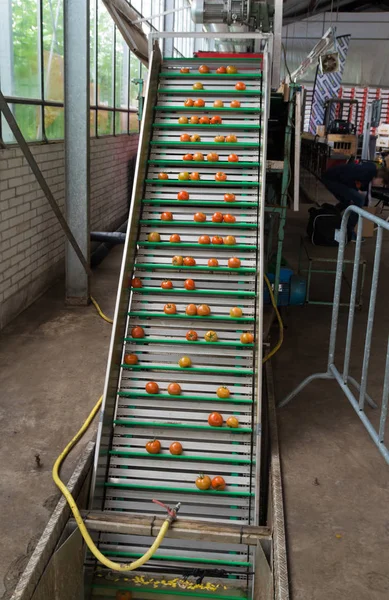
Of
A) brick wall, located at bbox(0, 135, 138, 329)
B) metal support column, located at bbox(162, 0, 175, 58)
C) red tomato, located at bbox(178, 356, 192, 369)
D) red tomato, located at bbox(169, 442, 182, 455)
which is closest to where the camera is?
red tomato, located at bbox(169, 442, 182, 455)

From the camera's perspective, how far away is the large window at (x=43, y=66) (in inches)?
257

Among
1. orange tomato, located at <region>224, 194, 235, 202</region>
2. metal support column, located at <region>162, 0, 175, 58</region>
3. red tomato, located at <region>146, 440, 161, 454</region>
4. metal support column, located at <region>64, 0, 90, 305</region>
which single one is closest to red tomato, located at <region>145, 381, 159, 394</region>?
red tomato, located at <region>146, 440, 161, 454</region>

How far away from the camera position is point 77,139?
7242 mm

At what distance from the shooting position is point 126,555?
167 inches

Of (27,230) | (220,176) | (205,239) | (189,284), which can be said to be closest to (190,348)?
(189,284)

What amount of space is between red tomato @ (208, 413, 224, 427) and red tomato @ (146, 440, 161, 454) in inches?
18.1

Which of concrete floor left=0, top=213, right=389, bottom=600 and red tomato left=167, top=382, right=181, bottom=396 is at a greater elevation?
red tomato left=167, top=382, right=181, bottom=396

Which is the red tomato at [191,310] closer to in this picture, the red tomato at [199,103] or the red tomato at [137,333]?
the red tomato at [137,333]

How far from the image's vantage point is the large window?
654 cm

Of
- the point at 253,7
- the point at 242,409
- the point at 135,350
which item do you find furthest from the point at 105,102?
the point at 242,409

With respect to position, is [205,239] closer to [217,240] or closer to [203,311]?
[217,240]

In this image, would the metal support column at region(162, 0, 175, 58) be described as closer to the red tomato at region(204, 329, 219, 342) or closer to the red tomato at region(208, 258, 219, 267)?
the red tomato at region(208, 258, 219, 267)

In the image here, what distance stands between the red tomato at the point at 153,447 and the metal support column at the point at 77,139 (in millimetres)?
3467

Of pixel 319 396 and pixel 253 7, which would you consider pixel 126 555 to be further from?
pixel 253 7
